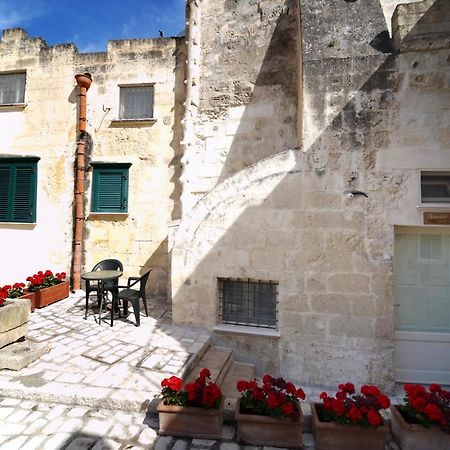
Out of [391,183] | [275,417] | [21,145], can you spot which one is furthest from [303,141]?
[21,145]

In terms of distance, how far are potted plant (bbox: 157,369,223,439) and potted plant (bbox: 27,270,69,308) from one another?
15.9 ft

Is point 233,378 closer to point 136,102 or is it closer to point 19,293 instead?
point 19,293

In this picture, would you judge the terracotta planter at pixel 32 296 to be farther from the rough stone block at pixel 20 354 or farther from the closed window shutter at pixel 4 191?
the closed window shutter at pixel 4 191

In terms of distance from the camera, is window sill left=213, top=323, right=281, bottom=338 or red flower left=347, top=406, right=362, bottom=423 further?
window sill left=213, top=323, right=281, bottom=338

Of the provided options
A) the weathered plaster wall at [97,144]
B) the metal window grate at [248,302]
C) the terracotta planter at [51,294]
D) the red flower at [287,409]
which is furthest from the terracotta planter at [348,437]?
the terracotta planter at [51,294]

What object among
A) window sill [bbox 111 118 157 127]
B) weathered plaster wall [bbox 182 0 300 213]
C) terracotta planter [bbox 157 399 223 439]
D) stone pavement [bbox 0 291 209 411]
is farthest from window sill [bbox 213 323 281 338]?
window sill [bbox 111 118 157 127]

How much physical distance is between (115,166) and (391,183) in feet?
21.4

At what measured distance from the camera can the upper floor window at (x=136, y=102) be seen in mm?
8031

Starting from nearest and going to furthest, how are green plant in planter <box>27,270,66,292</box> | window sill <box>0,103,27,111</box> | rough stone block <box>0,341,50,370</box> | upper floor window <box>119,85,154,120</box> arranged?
rough stone block <box>0,341,50,370</box>, green plant in planter <box>27,270,66,292</box>, upper floor window <box>119,85,154,120</box>, window sill <box>0,103,27,111</box>

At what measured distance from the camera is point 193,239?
17.3 ft

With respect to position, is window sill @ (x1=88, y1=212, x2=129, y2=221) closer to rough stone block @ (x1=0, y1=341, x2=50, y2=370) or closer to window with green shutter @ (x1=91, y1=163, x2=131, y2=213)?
window with green shutter @ (x1=91, y1=163, x2=131, y2=213)

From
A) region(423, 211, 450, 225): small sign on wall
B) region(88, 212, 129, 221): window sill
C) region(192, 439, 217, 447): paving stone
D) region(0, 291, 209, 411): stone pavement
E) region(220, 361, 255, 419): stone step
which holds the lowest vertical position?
region(220, 361, 255, 419): stone step

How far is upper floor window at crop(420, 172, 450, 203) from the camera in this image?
4.58m

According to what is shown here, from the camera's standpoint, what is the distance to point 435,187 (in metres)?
4.62
